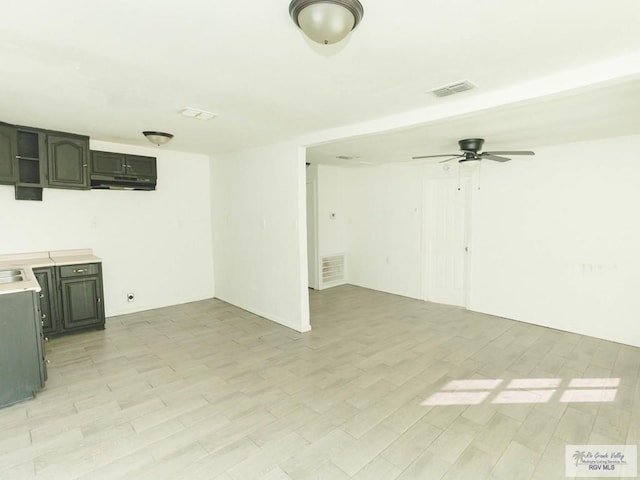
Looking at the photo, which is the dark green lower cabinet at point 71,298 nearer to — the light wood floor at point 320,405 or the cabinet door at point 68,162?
the light wood floor at point 320,405

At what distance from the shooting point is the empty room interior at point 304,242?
73.4 inches

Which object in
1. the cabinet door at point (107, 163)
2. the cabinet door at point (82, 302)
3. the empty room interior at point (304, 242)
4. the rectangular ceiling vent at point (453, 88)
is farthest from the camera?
the cabinet door at point (107, 163)

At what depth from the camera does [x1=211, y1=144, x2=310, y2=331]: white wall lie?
4.35 metres

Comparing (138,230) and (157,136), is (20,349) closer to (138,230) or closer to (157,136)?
(157,136)

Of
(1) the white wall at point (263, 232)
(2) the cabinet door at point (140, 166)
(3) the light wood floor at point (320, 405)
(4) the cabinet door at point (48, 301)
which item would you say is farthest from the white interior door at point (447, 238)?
(4) the cabinet door at point (48, 301)

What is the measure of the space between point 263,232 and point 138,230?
1.95m

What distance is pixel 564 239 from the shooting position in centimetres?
437

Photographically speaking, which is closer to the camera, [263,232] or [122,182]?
[122,182]

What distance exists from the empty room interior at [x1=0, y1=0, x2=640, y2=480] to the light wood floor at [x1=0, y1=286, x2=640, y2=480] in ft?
0.08

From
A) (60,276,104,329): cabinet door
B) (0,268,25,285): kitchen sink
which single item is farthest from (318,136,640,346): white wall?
(0,268,25,285): kitchen sink

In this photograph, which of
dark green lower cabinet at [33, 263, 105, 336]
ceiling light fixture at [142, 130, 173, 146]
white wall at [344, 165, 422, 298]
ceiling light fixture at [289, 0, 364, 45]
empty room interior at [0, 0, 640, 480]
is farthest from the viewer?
white wall at [344, 165, 422, 298]

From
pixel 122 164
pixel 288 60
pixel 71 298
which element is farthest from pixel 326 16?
pixel 71 298

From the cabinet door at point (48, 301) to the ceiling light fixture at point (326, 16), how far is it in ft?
13.8

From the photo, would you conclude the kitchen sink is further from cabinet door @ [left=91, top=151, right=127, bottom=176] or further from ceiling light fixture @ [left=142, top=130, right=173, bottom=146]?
ceiling light fixture @ [left=142, top=130, right=173, bottom=146]
